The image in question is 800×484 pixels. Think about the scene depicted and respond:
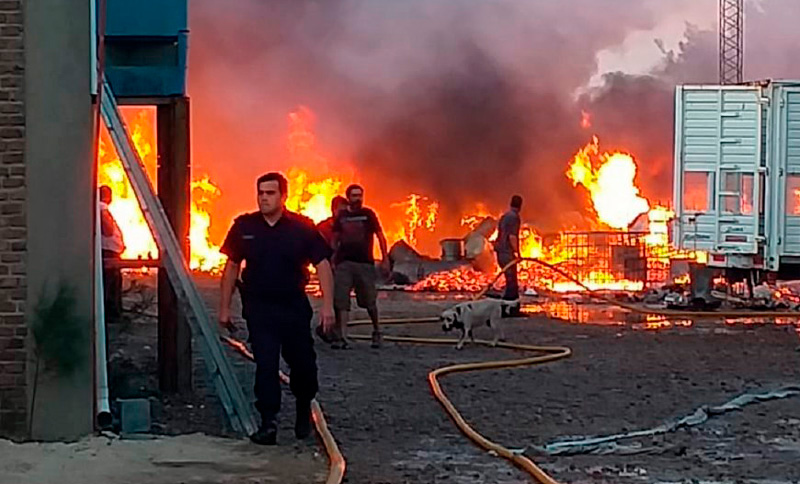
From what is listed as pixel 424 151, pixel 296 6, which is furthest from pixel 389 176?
pixel 296 6

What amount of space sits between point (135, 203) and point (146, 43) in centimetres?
508

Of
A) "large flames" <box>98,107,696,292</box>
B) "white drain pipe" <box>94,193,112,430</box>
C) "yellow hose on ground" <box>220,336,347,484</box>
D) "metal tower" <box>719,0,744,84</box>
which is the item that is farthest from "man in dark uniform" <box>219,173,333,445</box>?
"metal tower" <box>719,0,744,84</box>

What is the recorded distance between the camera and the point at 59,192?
348 inches

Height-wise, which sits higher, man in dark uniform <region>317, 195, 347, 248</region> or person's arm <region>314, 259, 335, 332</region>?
man in dark uniform <region>317, 195, 347, 248</region>

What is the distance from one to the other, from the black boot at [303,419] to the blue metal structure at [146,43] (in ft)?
10.5

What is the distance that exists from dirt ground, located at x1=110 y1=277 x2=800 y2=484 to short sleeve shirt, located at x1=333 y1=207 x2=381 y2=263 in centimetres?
95

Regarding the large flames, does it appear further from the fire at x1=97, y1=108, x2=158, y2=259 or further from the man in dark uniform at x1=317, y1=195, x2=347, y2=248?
the man in dark uniform at x1=317, y1=195, x2=347, y2=248

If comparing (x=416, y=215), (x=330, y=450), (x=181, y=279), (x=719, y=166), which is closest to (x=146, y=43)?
(x=181, y=279)

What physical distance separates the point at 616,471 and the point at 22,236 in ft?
12.2

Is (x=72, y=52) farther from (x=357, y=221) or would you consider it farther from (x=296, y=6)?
(x=296, y=6)

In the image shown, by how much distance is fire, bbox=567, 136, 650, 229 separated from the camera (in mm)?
32062

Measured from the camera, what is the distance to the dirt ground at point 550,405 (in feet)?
27.6

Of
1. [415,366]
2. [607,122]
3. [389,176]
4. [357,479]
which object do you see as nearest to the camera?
[357,479]

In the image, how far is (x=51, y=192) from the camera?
881 centimetres
